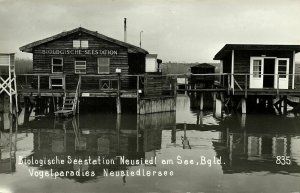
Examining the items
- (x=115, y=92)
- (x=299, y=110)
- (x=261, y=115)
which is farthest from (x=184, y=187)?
(x=299, y=110)

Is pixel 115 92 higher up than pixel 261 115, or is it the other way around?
pixel 115 92

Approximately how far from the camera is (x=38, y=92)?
22.4 metres

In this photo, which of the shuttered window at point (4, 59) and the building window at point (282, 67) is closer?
the shuttered window at point (4, 59)

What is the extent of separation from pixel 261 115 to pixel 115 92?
9.17 meters

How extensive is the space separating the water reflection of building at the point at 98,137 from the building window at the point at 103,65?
3932mm

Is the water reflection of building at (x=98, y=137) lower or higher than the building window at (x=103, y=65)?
lower

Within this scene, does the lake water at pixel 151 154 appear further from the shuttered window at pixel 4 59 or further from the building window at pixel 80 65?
the building window at pixel 80 65

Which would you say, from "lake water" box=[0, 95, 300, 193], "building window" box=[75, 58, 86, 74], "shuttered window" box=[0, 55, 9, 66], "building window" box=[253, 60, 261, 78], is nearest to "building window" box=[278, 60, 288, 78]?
"building window" box=[253, 60, 261, 78]

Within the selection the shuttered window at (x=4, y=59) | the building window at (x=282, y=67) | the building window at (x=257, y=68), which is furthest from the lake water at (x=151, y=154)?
the building window at (x=282, y=67)

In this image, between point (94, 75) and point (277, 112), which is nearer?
point (94, 75)

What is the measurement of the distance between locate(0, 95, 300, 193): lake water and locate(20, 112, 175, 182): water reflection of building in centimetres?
3

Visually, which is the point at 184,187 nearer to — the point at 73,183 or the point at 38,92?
the point at 73,183

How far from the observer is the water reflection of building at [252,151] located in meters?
11.1

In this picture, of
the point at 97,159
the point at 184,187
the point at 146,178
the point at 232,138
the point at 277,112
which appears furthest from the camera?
the point at 277,112
